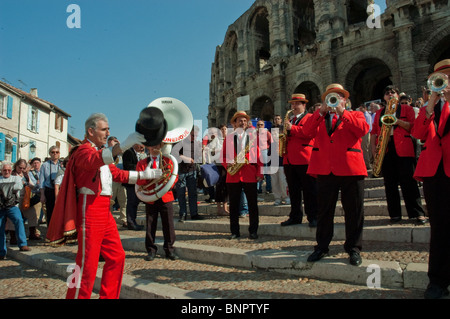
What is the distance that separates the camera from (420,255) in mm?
3621

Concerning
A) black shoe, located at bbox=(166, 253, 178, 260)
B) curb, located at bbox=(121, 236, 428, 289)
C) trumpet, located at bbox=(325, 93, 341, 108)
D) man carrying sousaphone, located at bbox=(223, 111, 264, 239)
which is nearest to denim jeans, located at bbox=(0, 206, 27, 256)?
black shoe, located at bbox=(166, 253, 178, 260)

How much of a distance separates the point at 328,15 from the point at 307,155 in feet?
54.0

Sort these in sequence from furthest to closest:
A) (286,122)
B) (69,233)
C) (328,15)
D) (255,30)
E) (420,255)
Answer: (255,30) < (328,15) < (286,122) < (420,255) < (69,233)

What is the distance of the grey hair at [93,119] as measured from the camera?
9.79ft

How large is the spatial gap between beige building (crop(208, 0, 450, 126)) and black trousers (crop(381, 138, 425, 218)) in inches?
449

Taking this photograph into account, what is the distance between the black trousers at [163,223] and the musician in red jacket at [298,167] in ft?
6.38

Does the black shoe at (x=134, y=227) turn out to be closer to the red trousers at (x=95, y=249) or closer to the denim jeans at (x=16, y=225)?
the denim jeans at (x=16, y=225)

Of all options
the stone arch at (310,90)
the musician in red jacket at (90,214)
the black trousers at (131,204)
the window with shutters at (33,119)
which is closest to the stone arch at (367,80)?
the stone arch at (310,90)

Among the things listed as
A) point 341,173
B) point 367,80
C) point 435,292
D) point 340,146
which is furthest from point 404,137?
point 367,80

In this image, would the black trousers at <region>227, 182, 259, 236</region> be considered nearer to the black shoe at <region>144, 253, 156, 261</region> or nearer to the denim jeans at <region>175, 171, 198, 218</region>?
the black shoe at <region>144, 253, 156, 261</region>

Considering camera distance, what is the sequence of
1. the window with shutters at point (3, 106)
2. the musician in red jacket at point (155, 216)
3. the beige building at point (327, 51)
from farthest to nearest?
the window with shutters at point (3, 106)
the beige building at point (327, 51)
the musician in red jacket at point (155, 216)
